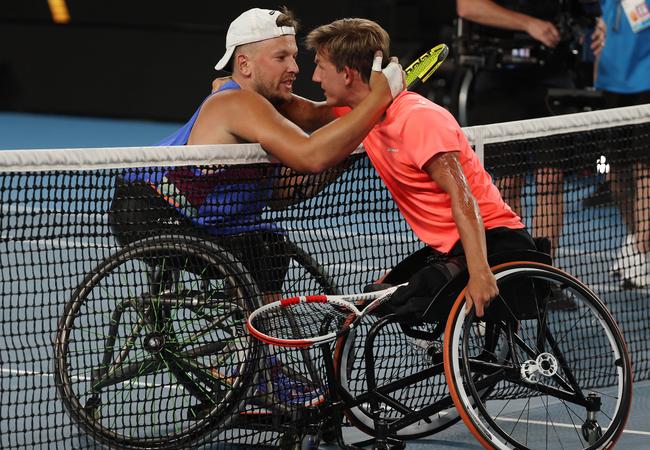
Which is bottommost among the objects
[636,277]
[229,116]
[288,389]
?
[636,277]

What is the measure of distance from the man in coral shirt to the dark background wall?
26.2 ft

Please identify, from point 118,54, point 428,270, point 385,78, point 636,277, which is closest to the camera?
point 428,270

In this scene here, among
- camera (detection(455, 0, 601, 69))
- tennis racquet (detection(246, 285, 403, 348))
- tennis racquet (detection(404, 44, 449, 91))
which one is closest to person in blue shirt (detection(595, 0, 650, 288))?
camera (detection(455, 0, 601, 69))

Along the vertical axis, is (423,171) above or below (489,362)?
above

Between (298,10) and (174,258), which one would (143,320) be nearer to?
(174,258)

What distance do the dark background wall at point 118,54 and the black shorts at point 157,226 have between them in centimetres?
792

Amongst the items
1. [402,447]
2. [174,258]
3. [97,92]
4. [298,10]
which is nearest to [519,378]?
[402,447]

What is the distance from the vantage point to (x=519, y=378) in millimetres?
4316

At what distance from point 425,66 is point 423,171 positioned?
621mm

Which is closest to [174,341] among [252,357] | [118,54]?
[252,357]

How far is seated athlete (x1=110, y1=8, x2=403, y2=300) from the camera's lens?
4395mm

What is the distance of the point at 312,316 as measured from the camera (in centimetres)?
441

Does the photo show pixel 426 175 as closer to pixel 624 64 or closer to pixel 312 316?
pixel 312 316

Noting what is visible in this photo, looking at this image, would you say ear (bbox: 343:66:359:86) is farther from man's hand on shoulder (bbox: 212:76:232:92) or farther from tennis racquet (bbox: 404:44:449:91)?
man's hand on shoulder (bbox: 212:76:232:92)
